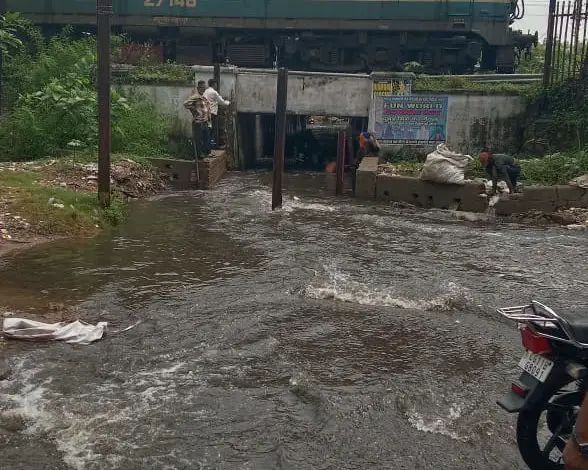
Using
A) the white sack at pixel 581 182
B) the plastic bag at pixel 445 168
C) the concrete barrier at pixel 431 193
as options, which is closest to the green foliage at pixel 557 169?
the white sack at pixel 581 182

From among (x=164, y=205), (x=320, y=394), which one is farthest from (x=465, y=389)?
(x=164, y=205)

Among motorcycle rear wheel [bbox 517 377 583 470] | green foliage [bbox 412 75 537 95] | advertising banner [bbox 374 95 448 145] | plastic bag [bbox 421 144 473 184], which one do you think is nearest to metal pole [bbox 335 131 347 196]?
plastic bag [bbox 421 144 473 184]

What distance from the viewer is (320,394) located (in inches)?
171

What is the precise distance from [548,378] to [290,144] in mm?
16859

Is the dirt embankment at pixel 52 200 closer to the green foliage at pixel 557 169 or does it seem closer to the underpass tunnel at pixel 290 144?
the underpass tunnel at pixel 290 144

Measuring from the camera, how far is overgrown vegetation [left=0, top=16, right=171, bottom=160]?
12164 mm

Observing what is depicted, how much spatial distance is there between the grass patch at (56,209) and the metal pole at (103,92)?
0.24 metres

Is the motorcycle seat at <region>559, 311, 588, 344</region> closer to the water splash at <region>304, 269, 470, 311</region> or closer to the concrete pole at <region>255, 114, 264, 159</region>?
the water splash at <region>304, 269, 470, 311</region>

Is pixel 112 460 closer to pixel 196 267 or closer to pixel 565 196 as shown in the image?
pixel 196 267

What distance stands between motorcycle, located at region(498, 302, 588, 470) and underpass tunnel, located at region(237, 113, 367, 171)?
43.9ft

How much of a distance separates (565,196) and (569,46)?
567cm

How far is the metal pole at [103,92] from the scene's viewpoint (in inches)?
328

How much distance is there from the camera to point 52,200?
8.81 m

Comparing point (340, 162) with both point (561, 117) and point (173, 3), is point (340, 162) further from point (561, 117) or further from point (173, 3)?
point (173, 3)
